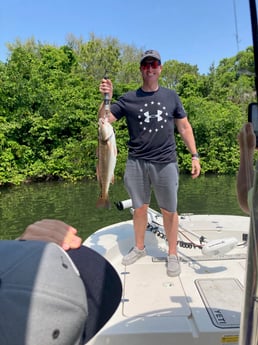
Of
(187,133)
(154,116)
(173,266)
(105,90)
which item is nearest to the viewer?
(105,90)

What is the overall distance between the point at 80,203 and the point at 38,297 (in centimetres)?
1189

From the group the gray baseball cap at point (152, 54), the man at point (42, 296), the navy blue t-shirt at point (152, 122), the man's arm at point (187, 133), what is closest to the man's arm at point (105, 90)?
the navy blue t-shirt at point (152, 122)

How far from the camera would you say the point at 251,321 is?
0.92 m

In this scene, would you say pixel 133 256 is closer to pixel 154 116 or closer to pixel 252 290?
pixel 154 116

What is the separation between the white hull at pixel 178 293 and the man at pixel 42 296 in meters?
1.03

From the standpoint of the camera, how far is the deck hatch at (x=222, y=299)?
1.96 m

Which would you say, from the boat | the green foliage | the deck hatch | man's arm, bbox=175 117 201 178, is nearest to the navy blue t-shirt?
man's arm, bbox=175 117 201 178

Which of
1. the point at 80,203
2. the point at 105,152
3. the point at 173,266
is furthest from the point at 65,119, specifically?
the point at 173,266

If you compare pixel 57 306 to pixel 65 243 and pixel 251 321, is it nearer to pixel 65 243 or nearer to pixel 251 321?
pixel 65 243

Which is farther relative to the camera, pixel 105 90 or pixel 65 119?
pixel 65 119

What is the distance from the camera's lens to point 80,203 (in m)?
12.5

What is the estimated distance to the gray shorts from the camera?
287cm

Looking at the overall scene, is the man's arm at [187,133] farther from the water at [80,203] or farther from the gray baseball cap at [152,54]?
the water at [80,203]

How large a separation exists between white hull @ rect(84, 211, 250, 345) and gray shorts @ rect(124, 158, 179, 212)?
511 millimetres
